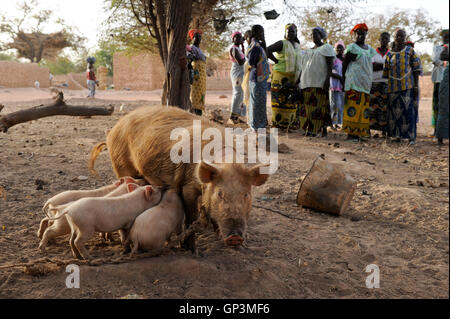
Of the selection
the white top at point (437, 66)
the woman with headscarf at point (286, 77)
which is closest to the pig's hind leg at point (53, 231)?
the woman with headscarf at point (286, 77)

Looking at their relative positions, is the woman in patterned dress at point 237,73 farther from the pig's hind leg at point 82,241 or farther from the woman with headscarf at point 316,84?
the pig's hind leg at point 82,241

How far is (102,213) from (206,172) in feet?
3.06

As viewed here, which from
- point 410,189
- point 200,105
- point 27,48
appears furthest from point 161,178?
point 27,48

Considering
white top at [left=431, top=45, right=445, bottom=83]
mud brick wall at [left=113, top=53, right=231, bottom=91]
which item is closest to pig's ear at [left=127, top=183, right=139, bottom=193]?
white top at [left=431, top=45, right=445, bottom=83]

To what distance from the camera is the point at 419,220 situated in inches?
166

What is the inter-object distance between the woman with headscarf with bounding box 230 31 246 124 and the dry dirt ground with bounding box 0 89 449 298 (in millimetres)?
5047

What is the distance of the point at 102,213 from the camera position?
319 cm

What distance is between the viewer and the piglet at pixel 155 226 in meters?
3.17

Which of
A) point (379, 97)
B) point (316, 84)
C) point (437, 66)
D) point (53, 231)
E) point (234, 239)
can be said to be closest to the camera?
point (234, 239)

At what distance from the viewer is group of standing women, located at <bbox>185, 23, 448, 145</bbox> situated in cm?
838

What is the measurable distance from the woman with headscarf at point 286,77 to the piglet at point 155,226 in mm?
6226

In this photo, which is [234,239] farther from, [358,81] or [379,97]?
[379,97]

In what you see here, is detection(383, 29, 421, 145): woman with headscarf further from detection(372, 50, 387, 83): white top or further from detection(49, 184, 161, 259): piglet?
detection(49, 184, 161, 259): piglet

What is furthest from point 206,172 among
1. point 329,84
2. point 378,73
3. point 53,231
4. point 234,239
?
point 378,73
